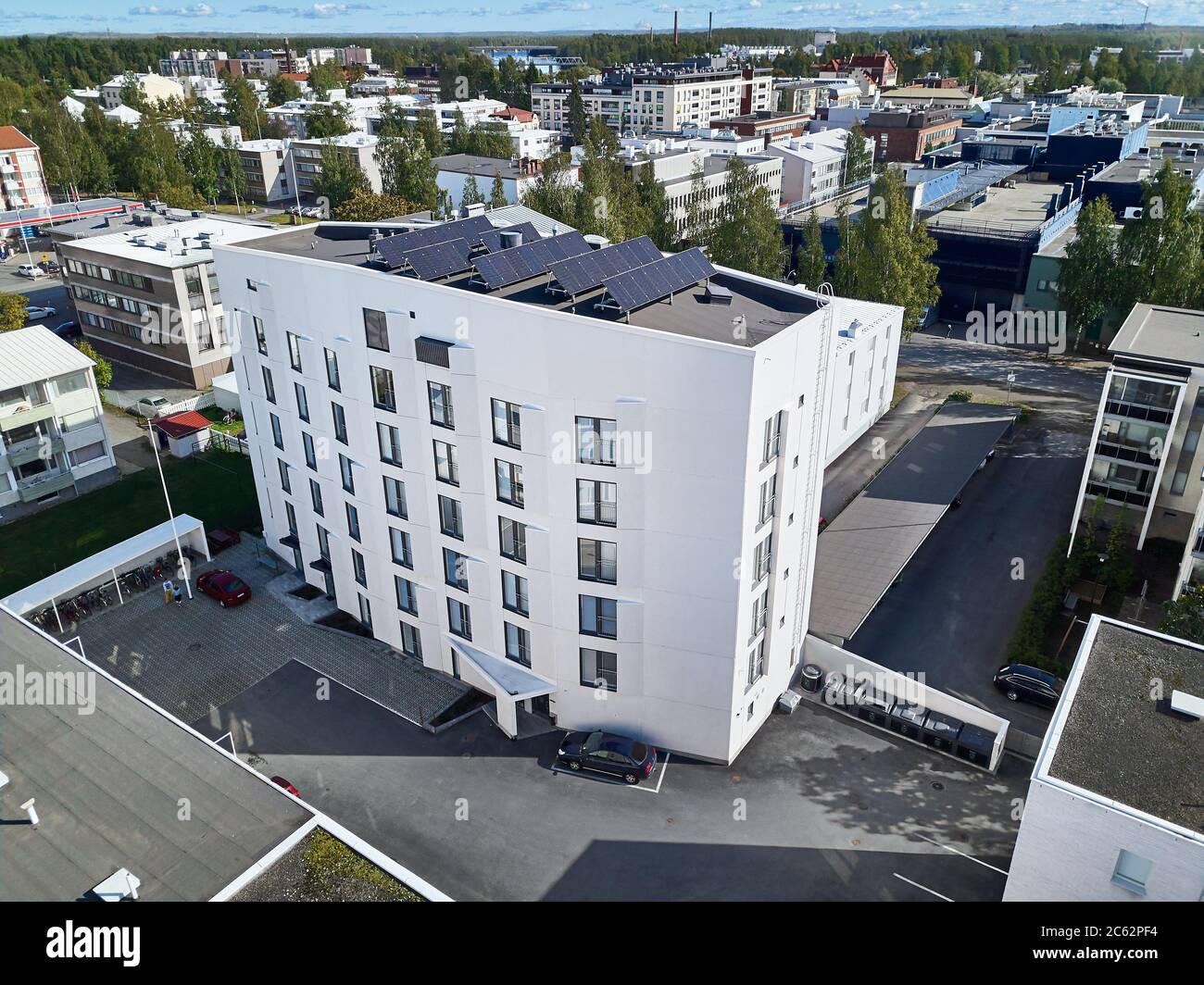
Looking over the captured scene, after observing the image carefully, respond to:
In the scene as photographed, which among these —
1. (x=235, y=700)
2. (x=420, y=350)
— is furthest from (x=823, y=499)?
(x=235, y=700)

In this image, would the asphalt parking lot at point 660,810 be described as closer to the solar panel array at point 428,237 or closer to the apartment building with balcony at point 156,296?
the solar panel array at point 428,237

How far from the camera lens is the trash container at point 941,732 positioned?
31953mm

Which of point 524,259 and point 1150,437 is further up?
point 524,259

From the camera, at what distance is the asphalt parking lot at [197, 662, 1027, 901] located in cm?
2736

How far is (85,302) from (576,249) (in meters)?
56.2

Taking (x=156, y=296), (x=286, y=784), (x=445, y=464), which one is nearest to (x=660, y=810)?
(x=286, y=784)

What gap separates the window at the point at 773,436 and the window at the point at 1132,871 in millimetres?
14271


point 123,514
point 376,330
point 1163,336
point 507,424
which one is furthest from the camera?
point 123,514

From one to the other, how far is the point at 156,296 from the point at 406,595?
42.7 m

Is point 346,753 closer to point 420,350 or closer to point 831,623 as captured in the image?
point 420,350

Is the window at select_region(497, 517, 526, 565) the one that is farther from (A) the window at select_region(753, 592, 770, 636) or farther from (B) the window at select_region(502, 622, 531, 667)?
(A) the window at select_region(753, 592, 770, 636)

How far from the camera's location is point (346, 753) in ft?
107

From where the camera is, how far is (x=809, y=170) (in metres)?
112

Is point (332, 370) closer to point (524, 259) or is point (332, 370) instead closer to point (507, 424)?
point (524, 259)
